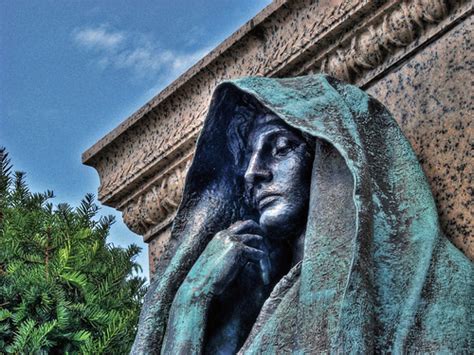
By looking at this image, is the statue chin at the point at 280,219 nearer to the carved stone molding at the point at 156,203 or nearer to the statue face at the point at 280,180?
the statue face at the point at 280,180

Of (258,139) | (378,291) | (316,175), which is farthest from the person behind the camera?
(258,139)

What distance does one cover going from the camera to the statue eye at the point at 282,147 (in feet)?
14.2

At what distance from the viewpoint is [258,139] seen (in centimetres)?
441

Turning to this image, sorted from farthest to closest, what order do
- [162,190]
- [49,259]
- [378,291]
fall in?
[49,259], [162,190], [378,291]

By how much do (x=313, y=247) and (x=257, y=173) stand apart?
0.43 metres

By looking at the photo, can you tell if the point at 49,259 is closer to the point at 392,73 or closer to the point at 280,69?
the point at 280,69

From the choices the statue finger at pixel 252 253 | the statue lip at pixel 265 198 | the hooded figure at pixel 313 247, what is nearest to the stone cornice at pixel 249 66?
the hooded figure at pixel 313 247

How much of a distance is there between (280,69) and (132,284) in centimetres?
190

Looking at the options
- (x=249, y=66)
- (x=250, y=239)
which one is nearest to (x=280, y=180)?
(x=250, y=239)

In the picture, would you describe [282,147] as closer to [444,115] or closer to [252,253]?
[252,253]

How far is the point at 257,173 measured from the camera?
4.30 m

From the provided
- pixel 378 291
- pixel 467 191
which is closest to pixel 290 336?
pixel 378 291

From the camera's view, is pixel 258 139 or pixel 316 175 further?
pixel 258 139

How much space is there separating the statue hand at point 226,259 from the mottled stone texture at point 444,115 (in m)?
0.56
